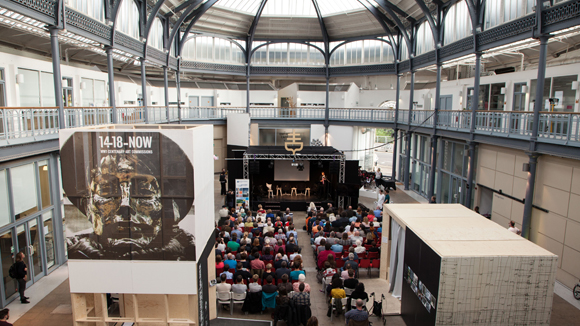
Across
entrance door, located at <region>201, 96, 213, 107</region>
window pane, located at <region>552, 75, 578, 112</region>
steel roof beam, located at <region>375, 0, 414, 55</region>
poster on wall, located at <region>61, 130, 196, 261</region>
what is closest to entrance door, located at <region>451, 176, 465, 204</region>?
window pane, located at <region>552, 75, 578, 112</region>

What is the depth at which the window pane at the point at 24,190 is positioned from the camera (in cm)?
1021

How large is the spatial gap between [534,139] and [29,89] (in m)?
17.3

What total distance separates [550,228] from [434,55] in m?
11.2

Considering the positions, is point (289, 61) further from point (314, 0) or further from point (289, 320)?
point (289, 320)

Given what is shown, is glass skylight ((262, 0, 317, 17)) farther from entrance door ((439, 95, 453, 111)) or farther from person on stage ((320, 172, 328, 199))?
person on stage ((320, 172, 328, 199))

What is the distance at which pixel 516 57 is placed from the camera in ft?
61.7

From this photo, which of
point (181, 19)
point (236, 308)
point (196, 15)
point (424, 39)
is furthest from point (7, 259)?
point (424, 39)

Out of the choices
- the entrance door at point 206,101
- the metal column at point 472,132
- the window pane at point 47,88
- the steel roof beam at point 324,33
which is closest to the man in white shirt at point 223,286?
the window pane at point 47,88

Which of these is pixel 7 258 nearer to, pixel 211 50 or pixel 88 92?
pixel 88 92

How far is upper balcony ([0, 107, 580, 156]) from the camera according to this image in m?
10.0

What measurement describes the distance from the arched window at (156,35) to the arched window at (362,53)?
41.3ft

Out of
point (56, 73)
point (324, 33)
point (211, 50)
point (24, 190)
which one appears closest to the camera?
point (24, 190)

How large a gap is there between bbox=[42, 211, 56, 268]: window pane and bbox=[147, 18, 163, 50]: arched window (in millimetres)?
12479

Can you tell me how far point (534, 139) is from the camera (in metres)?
11.4
